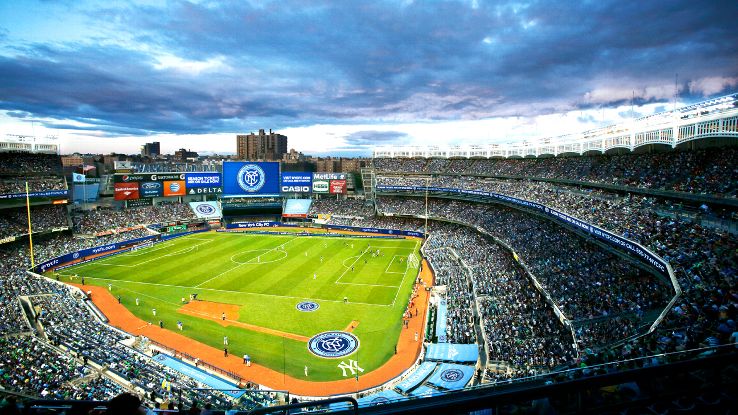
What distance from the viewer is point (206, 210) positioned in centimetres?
7119

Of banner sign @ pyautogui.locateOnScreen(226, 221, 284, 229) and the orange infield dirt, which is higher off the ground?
banner sign @ pyautogui.locateOnScreen(226, 221, 284, 229)

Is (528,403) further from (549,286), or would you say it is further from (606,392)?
(549,286)

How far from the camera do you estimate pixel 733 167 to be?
78.9 feet

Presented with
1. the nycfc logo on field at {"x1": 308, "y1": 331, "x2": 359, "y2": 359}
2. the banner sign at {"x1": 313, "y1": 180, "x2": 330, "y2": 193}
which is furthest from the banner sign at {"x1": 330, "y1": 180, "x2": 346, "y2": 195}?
the nycfc logo on field at {"x1": 308, "y1": 331, "x2": 359, "y2": 359}

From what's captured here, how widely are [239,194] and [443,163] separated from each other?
40.2 metres

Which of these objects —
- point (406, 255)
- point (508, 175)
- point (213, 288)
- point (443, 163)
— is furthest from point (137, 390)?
point (443, 163)

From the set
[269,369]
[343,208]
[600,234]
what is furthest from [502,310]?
[343,208]

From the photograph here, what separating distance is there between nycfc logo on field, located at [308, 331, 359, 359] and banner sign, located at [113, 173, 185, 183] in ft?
176

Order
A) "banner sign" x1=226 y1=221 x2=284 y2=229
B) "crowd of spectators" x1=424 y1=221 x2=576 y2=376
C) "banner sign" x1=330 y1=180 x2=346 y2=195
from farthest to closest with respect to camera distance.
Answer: "banner sign" x1=330 y1=180 x2=346 y2=195
"banner sign" x1=226 y1=221 x2=284 y2=229
"crowd of spectators" x1=424 y1=221 x2=576 y2=376

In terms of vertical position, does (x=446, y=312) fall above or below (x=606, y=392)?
below

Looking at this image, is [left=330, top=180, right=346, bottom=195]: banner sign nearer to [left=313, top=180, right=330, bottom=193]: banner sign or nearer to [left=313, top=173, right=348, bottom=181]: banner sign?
[left=313, top=173, right=348, bottom=181]: banner sign

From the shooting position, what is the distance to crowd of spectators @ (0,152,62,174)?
51219 mm

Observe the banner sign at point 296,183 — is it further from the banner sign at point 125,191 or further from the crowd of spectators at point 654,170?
the crowd of spectators at point 654,170

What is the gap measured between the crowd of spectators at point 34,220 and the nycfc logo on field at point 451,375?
168ft
